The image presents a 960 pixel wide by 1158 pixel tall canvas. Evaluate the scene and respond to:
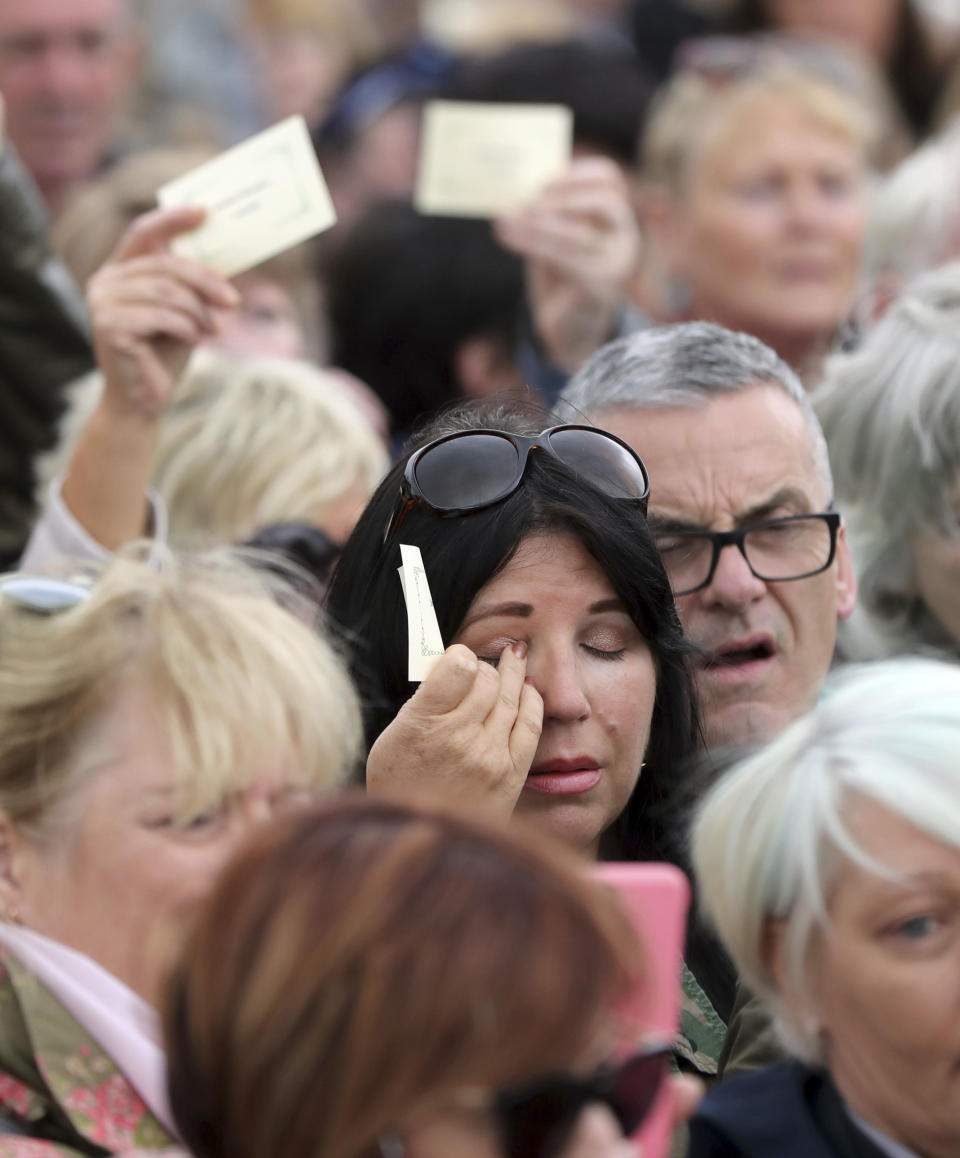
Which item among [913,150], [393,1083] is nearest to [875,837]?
[393,1083]

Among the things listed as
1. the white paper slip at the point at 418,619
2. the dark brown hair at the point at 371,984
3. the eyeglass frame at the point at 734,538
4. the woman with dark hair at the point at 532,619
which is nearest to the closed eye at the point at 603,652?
the woman with dark hair at the point at 532,619

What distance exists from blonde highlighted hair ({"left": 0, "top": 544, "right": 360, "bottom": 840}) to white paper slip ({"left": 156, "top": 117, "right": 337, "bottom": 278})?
3.16ft

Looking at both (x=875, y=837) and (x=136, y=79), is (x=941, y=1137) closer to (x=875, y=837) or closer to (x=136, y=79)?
(x=875, y=837)

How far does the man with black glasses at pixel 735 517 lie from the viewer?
2.80 metres

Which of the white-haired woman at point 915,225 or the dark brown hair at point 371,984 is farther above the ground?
the dark brown hair at point 371,984

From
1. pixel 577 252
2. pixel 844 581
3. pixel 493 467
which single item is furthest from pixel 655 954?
pixel 577 252

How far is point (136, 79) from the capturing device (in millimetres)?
6574

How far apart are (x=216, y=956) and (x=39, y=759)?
0.83 m

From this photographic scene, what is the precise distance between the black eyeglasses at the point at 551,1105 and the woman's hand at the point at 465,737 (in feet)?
2.69

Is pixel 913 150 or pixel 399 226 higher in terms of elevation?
pixel 399 226

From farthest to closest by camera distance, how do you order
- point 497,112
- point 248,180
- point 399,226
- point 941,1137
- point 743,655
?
1. point 399,226
2. point 497,112
3. point 248,180
4. point 743,655
5. point 941,1137

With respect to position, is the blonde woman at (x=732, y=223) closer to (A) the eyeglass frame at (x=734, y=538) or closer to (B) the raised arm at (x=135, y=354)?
(B) the raised arm at (x=135, y=354)

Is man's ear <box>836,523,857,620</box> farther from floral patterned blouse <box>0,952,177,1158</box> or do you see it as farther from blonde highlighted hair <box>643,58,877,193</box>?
blonde highlighted hair <box>643,58,877,193</box>

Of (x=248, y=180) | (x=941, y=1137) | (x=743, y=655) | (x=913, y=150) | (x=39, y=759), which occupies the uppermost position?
(x=248, y=180)
